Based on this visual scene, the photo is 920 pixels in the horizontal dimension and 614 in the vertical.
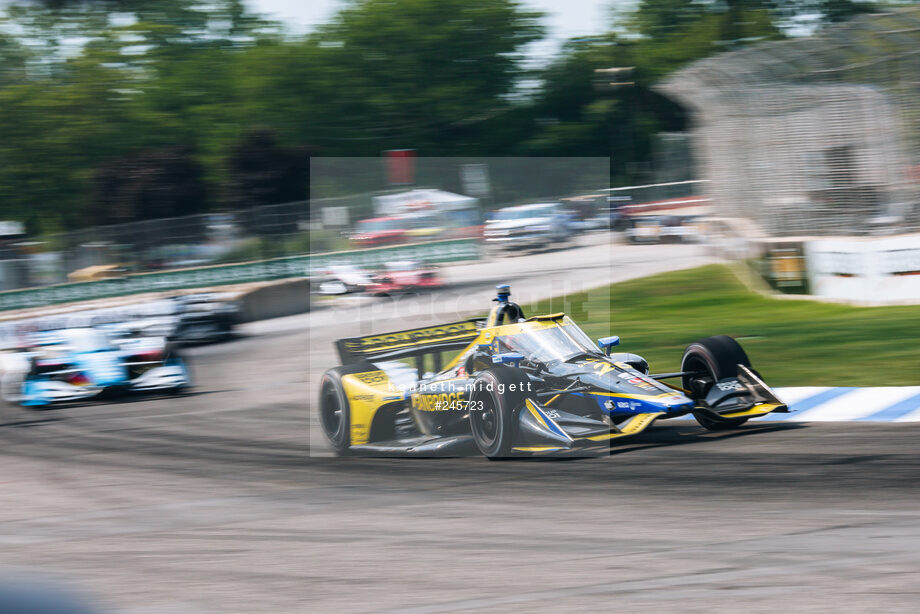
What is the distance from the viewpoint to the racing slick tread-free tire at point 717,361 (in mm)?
8125

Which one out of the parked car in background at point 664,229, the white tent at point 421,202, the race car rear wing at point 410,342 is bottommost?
the parked car in background at point 664,229

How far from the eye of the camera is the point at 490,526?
601 cm

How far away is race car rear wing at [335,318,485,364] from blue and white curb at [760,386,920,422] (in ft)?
8.50

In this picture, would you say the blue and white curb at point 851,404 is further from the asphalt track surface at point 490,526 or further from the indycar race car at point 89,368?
the indycar race car at point 89,368

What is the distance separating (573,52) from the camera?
57.2 metres

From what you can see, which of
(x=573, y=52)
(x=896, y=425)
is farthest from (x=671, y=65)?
(x=896, y=425)

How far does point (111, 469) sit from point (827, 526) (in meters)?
6.15

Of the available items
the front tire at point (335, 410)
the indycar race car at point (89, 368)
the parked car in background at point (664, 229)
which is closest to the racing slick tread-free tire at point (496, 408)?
the front tire at point (335, 410)

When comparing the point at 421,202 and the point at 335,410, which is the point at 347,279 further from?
the point at 335,410

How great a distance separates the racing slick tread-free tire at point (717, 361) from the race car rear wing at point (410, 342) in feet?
5.87

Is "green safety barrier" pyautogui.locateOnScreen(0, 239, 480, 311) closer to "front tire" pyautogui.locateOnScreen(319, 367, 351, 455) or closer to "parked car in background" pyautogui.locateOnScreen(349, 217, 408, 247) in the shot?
"parked car in background" pyautogui.locateOnScreen(349, 217, 408, 247)

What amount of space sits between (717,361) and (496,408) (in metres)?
1.87

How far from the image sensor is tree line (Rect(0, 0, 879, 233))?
1978 inches

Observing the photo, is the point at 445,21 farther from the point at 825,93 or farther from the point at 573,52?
the point at 825,93
